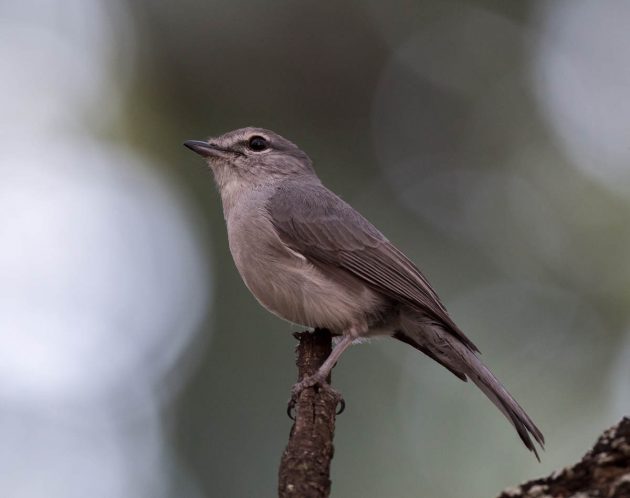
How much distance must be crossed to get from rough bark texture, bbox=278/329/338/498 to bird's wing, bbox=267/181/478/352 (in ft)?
4.69

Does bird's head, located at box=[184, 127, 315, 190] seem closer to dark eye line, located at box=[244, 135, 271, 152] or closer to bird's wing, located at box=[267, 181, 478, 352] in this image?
dark eye line, located at box=[244, 135, 271, 152]

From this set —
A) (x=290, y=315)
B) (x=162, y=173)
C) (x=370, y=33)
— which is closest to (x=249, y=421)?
(x=290, y=315)

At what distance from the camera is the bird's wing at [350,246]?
18.6 feet

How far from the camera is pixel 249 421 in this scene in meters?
6.01

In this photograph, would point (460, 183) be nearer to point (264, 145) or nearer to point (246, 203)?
point (264, 145)

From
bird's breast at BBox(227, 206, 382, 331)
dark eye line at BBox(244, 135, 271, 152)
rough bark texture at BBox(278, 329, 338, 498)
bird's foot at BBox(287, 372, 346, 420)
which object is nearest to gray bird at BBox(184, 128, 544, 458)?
bird's breast at BBox(227, 206, 382, 331)

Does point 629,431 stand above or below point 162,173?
below

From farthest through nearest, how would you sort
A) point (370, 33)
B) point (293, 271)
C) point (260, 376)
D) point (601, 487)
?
point (370, 33), point (260, 376), point (293, 271), point (601, 487)

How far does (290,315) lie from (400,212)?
2.10 meters

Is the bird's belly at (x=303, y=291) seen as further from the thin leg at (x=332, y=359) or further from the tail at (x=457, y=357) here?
the tail at (x=457, y=357)

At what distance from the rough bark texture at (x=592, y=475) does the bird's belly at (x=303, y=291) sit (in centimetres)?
279

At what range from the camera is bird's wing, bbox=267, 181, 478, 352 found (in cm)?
568

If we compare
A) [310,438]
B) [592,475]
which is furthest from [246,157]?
[592,475]

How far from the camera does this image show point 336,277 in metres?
5.75
